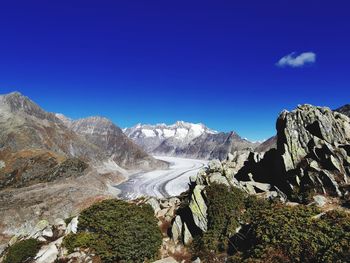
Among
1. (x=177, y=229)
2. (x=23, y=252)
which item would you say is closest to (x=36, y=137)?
(x=23, y=252)

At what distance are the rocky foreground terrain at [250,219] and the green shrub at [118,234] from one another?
0.30 ft

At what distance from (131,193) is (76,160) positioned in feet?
86.8

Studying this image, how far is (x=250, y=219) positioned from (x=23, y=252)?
75.4 feet

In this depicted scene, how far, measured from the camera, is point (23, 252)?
106ft

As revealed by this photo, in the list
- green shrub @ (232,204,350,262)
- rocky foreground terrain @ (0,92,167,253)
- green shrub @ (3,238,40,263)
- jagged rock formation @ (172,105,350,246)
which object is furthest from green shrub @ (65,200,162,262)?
rocky foreground terrain @ (0,92,167,253)

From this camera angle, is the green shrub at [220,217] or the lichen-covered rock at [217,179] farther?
the lichen-covered rock at [217,179]

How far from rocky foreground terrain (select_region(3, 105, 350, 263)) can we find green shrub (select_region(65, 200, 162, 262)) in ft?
0.30

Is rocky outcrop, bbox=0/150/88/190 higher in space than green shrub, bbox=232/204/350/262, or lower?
higher

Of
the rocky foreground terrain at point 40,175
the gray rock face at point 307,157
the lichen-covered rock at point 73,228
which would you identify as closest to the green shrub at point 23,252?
the lichen-covered rock at point 73,228

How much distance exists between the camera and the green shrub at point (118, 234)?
28.6 metres

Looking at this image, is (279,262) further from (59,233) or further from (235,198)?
(59,233)

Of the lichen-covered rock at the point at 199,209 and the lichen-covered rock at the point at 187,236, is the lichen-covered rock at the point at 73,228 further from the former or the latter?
the lichen-covered rock at the point at 199,209

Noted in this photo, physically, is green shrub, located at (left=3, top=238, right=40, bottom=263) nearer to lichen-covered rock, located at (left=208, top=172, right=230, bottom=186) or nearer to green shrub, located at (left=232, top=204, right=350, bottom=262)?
lichen-covered rock, located at (left=208, top=172, right=230, bottom=186)

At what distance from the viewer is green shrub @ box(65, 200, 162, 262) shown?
1126 inches
